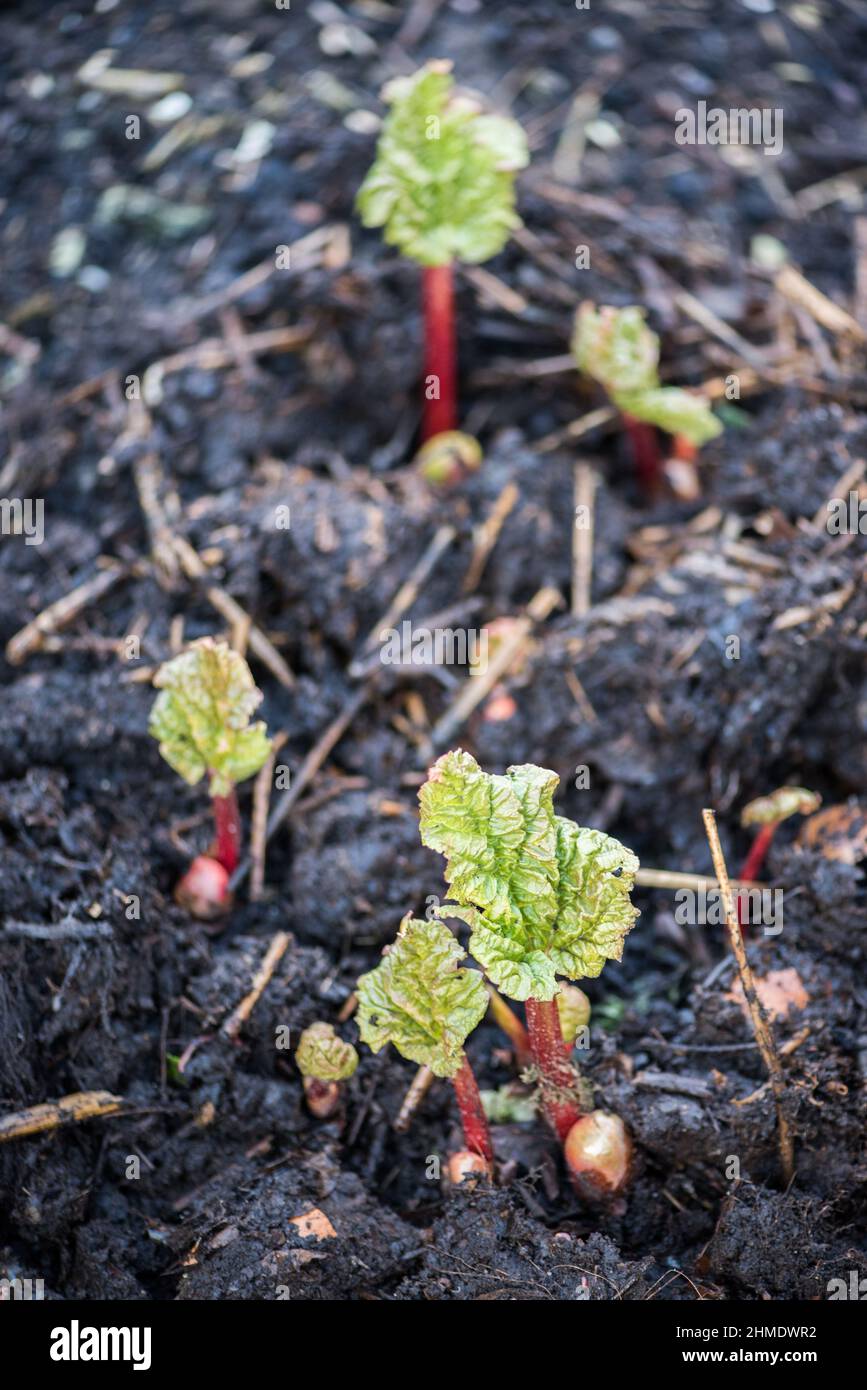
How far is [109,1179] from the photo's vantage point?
2.67m

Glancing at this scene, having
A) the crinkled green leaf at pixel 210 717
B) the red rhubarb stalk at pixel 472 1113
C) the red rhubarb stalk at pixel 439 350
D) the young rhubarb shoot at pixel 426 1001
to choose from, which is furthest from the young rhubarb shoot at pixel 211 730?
the red rhubarb stalk at pixel 439 350

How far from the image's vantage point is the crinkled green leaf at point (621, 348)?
376 centimetres

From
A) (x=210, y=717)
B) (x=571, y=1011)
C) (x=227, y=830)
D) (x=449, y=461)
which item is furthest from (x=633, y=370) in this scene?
(x=571, y=1011)

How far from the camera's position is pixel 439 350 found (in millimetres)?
4121

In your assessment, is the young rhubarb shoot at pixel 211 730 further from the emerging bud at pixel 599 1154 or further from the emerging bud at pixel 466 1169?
the emerging bud at pixel 599 1154

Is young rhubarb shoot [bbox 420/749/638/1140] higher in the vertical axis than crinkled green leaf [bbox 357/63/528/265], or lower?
lower

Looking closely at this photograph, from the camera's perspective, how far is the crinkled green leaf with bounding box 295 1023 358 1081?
2.67 m

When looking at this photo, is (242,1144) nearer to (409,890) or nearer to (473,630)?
(409,890)

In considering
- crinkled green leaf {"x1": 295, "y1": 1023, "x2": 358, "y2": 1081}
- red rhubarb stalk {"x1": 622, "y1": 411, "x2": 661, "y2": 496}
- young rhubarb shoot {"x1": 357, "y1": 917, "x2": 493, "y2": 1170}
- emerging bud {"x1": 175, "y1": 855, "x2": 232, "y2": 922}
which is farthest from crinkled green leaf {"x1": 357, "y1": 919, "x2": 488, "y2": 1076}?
red rhubarb stalk {"x1": 622, "y1": 411, "x2": 661, "y2": 496}

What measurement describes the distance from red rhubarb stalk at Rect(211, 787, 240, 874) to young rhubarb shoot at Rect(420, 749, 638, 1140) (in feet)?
2.58

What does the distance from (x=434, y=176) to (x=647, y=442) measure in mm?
1068

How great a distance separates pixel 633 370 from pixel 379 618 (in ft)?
3.56

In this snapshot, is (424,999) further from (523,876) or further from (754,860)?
(754,860)

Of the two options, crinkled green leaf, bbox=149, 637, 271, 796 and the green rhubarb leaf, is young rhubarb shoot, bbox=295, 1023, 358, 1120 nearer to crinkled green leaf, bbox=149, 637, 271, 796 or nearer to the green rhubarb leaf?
the green rhubarb leaf
